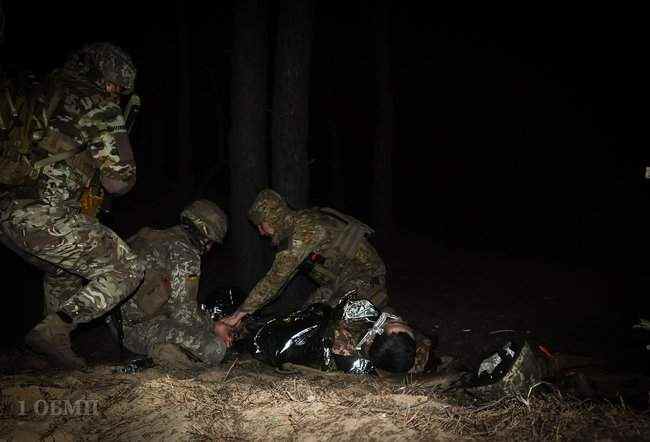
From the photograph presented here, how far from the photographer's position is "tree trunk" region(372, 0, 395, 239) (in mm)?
11141

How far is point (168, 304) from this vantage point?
416 centimetres

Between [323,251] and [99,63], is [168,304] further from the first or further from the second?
[99,63]

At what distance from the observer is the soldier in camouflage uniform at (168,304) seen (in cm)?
390

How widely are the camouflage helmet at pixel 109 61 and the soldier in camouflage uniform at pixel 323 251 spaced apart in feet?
5.45

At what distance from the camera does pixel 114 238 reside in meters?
3.44

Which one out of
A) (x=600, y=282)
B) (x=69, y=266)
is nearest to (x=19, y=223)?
(x=69, y=266)

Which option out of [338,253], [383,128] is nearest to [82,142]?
[338,253]

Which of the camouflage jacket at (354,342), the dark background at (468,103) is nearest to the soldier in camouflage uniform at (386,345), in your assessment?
the camouflage jacket at (354,342)

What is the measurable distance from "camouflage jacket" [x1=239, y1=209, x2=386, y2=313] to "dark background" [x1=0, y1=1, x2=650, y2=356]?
18.7ft

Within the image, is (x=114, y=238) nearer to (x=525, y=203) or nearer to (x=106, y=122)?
(x=106, y=122)

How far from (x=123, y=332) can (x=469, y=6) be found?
1392cm

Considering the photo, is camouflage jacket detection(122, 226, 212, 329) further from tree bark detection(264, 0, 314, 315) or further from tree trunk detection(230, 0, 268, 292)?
tree bark detection(264, 0, 314, 315)

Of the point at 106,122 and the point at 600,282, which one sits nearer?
the point at 106,122

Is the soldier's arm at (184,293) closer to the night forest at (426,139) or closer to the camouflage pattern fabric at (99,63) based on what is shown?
the night forest at (426,139)
